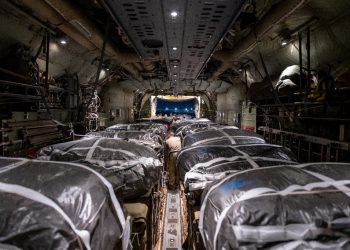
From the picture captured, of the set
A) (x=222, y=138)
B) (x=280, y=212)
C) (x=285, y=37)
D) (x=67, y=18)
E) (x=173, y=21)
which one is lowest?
(x=280, y=212)

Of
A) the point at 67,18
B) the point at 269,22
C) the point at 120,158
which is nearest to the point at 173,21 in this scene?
the point at 67,18

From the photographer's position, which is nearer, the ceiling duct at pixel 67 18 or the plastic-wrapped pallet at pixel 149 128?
the ceiling duct at pixel 67 18

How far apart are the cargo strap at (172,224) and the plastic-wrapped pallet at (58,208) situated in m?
2.16

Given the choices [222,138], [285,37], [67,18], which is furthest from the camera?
[285,37]

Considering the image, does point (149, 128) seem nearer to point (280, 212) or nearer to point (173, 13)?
point (173, 13)

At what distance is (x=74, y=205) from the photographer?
61.7 inches

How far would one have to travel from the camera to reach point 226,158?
9.82ft

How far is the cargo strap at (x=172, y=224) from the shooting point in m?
3.94

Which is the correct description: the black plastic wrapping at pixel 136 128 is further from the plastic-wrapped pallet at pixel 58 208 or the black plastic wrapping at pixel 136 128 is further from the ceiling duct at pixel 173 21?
the plastic-wrapped pallet at pixel 58 208

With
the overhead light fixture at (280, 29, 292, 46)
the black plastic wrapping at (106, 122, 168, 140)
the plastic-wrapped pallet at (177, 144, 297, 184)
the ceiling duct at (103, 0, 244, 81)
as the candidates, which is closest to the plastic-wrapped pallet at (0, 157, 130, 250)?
the plastic-wrapped pallet at (177, 144, 297, 184)

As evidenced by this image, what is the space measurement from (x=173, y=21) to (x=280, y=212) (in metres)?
1.54

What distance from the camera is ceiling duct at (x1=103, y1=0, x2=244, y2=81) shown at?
5.92 ft

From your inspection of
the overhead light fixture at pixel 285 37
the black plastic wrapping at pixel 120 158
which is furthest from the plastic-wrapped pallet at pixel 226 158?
the overhead light fixture at pixel 285 37

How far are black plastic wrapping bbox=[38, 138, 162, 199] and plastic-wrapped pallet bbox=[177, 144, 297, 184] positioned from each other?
1.30 ft
